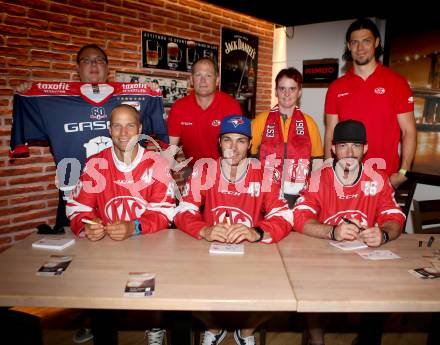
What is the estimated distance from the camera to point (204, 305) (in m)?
1.32

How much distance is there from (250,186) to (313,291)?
0.96 metres

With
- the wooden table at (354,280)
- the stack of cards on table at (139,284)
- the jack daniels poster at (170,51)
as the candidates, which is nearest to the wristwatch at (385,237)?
the wooden table at (354,280)

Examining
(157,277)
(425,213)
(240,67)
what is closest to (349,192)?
(425,213)

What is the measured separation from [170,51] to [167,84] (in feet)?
1.31

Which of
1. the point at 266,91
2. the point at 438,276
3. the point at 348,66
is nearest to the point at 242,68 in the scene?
the point at 266,91

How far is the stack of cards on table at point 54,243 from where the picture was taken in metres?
1.78

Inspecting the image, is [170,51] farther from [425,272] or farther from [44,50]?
[425,272]

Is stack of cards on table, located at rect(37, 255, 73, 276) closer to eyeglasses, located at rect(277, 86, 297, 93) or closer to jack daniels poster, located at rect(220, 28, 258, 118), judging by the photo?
eyeglasses, located at rect(277, 86, 297, 93)

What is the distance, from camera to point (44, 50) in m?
3.31

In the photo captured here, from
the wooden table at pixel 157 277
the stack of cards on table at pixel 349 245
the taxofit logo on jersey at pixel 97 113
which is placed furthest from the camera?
the taxofit logo on jersey at pixel 97 113

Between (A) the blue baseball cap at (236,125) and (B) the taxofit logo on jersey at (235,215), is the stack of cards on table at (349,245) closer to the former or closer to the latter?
(B) the taxofit logo on jersey at (235,215)

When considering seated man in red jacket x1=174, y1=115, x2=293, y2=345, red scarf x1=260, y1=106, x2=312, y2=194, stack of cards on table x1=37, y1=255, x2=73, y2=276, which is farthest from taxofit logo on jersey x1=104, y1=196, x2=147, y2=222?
red scarf x1=260, y1=106, x2=312, y2=194

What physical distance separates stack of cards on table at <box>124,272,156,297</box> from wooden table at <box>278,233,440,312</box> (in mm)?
570

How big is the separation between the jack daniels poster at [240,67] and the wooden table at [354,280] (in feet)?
12.3
